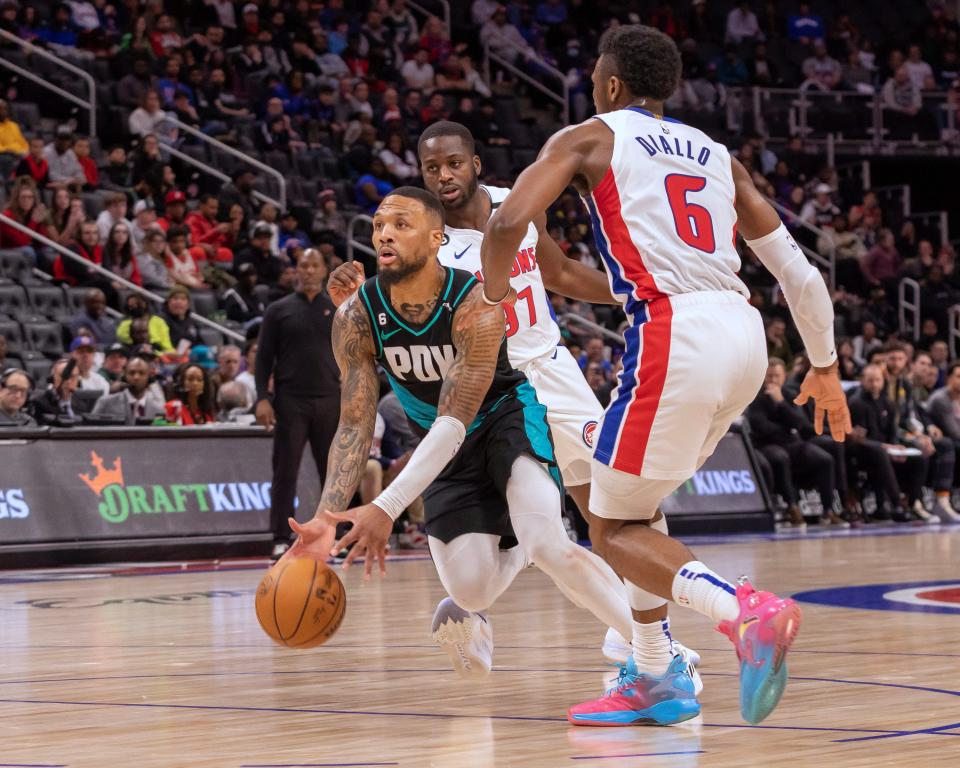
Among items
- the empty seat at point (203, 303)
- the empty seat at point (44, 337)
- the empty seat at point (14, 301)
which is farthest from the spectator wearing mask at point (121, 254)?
the empty seat at point (44, 337)

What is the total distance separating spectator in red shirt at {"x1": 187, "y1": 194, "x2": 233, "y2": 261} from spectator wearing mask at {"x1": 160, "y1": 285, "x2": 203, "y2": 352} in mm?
1530

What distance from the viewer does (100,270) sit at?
13867 mm

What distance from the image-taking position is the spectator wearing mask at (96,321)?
1345cm

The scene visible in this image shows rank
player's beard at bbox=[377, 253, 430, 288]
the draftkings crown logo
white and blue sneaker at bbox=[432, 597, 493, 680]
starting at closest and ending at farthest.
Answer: player's beard at bbox=[377, 253, 430, 288]
white and blue sneaker at bbox=[432, 597, 493, 680]
the draftkings crown logo

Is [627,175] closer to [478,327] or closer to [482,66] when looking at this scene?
[478,327]

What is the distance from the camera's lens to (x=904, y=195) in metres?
24.0

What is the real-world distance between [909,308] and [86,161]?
1144cm

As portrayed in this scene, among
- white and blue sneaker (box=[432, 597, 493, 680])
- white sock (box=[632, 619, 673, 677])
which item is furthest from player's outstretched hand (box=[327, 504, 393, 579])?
white and blue sneaker (box=[432, 597, 493, 680])

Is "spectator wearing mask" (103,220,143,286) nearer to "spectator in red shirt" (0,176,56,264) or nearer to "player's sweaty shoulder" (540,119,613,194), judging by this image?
"spectator in red shirt" (0,176,56,264)

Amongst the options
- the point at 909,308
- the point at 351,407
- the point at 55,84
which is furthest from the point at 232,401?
the point at 909,308

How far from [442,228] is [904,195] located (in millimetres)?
20013

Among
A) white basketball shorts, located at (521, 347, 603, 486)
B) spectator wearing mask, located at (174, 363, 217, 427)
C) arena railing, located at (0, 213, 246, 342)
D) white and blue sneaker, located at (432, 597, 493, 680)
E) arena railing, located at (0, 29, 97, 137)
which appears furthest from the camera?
arena railing, located at (0, 29, 97, 137)

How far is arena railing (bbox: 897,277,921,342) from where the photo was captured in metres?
21.1

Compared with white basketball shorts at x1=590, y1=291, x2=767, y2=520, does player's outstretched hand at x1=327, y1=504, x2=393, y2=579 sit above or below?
below
